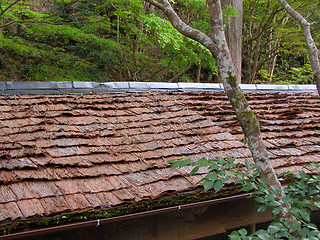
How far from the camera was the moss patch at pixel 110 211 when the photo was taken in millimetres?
2064

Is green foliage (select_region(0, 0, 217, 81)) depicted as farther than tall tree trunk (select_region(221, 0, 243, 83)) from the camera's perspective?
No

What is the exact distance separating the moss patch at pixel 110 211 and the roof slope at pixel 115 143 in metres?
0.04

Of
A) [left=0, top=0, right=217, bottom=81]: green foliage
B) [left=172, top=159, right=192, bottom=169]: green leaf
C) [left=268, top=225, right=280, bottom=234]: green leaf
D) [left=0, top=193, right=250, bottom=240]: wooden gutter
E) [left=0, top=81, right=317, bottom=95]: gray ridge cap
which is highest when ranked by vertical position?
[left=0, top=0, right=217, bottom=81]: green foliage

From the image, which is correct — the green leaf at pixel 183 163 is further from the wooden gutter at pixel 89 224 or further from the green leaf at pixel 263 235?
the wooden gutter at pixel 89 224

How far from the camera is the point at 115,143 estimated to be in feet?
11.0

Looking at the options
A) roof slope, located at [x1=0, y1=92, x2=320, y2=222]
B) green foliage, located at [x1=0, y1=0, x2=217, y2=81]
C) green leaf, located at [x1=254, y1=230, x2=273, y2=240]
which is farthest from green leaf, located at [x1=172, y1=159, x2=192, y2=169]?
green foliage, located at [x1=0, y1=0, x2=217, y2=81]

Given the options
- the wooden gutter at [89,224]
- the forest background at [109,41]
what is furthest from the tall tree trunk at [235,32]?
the wooden gutter at [89,224]

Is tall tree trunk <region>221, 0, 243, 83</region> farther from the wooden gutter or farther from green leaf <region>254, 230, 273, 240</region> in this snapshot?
green leaf <region>254, 230, 273, 240</region>

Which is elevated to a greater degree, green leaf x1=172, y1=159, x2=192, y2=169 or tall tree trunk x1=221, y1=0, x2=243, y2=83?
tall tree trunk x1=221, y1=0, x2=243, y2=83

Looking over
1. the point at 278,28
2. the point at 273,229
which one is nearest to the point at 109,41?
the point at 278,28

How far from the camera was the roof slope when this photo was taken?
243 cm

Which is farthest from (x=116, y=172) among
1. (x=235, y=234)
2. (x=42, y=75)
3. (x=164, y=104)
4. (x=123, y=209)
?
(x=42, y=75)

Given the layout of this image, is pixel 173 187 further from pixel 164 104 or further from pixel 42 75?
pixel 42 75

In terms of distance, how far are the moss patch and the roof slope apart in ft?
0.14
